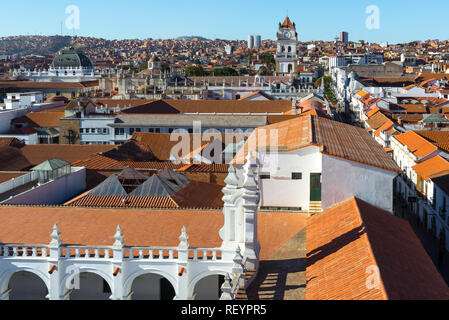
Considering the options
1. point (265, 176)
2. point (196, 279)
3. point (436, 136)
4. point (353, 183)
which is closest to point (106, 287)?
point (196, 279)

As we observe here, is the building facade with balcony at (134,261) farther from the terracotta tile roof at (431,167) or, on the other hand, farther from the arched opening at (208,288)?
the terracotta tile roof at (431,167)

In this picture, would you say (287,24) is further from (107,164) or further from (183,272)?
(183,272)

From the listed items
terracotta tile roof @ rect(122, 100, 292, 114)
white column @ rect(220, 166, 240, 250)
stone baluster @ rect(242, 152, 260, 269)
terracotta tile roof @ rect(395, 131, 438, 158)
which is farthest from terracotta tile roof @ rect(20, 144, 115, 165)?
stone baluster @ rect(242, 152, 260, 269)

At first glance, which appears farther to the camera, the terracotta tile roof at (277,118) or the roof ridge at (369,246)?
the terracotta tile roof at (277,118)

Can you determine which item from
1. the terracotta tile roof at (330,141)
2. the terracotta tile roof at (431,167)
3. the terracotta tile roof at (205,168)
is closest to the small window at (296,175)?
the terracotta tile roof at (330,141)

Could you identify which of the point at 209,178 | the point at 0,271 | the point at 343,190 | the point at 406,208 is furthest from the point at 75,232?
the point at 406,208
